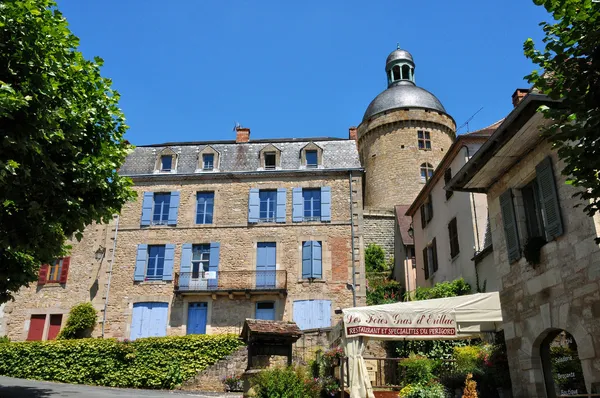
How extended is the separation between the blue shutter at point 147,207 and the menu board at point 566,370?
17127mm

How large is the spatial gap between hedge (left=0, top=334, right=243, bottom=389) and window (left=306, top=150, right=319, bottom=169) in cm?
859

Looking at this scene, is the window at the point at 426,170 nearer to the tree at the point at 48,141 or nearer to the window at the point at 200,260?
the window at the point at 200,260

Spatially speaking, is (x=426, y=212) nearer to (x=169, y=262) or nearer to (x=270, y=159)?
(x=270, y=159)

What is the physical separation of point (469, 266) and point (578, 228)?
10568 mm

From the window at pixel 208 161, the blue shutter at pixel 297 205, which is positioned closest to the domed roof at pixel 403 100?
the blue shutter at pixel 297 205

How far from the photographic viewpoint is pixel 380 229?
31578 millimetres

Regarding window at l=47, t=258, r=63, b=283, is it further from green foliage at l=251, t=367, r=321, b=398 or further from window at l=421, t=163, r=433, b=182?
window at l=421, t=163, r=433, b=182

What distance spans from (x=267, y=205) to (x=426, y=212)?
21.2 feet

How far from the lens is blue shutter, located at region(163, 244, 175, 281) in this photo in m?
22.1

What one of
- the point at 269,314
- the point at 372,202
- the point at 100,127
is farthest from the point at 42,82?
the point at 372,202

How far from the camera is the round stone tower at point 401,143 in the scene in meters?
37.3

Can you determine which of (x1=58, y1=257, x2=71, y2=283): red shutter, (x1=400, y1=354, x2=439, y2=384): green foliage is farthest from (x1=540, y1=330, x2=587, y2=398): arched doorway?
(x1=58, y1=257, x2=71, y2=283): red shutter

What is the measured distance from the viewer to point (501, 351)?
35.4ft

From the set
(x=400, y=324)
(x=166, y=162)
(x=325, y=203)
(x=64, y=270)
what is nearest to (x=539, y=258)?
(x=400, y=324)
